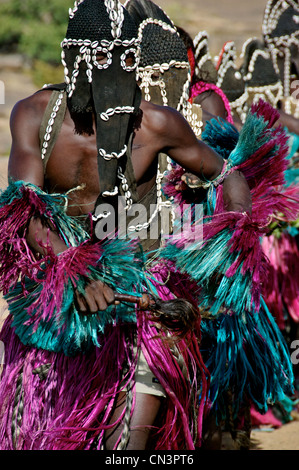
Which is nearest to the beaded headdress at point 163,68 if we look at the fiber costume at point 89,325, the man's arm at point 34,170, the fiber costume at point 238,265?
the fiber costume at point 238,265

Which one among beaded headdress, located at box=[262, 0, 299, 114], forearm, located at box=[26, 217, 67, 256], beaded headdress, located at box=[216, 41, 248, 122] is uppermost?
beaded headdress, located at box=[262, 0, 299, 114]

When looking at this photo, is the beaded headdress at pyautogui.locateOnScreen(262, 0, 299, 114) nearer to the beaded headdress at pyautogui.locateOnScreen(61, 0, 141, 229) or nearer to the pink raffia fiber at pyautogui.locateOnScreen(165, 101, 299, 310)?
the pink raffia fiber at pyautogui.locateOnScreen(165, 101, 299, 310)

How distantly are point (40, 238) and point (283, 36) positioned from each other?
485cm

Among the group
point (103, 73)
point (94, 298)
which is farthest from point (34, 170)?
point (94, 298)

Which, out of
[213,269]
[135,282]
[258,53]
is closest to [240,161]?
[213,269]

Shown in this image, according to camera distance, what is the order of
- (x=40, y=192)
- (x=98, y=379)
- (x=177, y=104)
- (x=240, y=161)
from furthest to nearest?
(x=177, y=104) < (x=240, y=161) < (x=98, y=379) < (x=40, y=192)

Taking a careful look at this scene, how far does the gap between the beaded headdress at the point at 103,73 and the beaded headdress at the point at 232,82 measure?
3.18 meters

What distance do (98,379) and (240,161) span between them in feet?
3.91

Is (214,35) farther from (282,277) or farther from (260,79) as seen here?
(282,277)

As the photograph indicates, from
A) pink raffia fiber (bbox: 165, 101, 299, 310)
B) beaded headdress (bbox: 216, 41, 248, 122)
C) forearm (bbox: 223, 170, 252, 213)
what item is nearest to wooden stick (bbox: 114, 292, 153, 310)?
pink raffia fiber (bbox: 165, 101, 299, 310)

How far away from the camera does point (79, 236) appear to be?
3107mm

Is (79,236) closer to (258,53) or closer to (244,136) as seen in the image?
(244,136)

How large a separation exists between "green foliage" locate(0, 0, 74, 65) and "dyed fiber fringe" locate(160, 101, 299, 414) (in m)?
14.4

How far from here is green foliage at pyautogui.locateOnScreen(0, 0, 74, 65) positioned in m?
17.7
